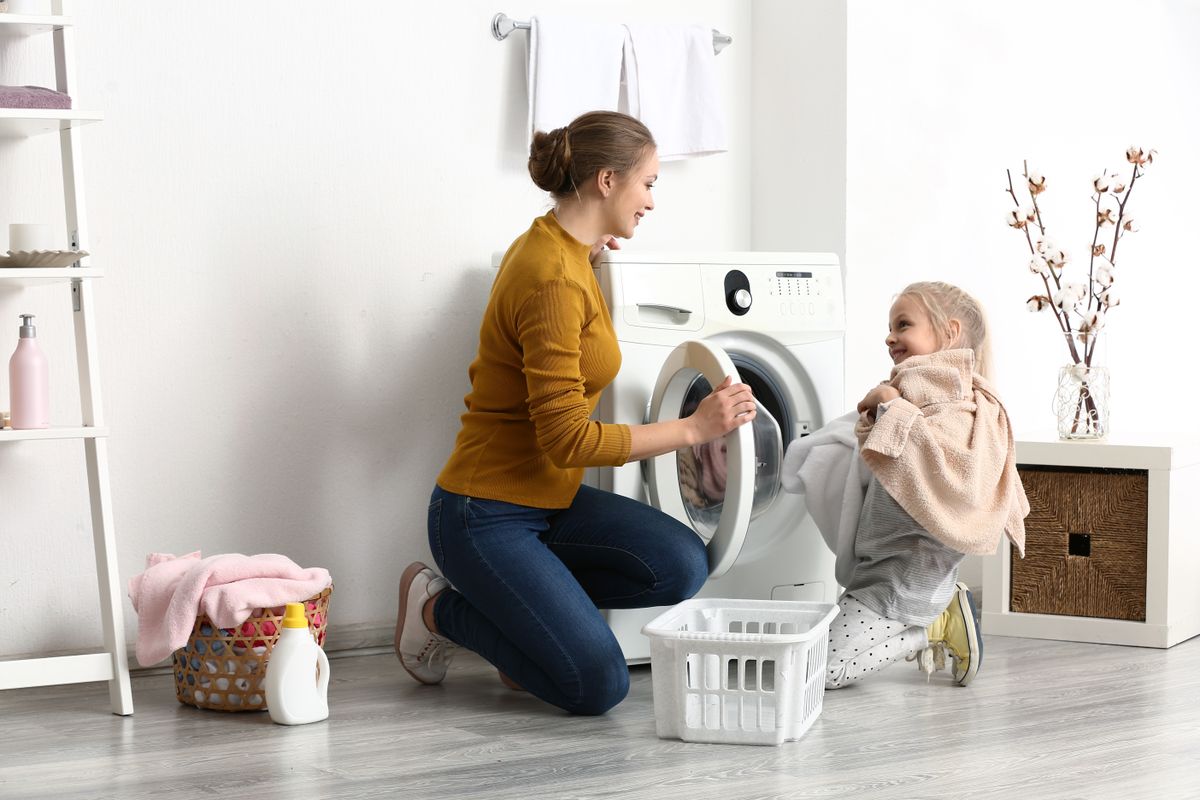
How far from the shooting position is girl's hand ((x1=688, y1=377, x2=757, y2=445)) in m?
2.08

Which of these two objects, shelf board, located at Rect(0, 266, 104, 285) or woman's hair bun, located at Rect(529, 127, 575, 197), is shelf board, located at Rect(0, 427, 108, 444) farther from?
woman's hair bun, located at Rect(529, 127, 575, 197)

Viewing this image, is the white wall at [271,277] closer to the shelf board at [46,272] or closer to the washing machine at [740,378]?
the shelf board at [46,272]

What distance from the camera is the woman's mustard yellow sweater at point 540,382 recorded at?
2.05 metres

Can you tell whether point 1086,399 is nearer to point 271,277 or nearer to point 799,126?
point 799,126

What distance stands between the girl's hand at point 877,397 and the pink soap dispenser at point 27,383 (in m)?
1.34

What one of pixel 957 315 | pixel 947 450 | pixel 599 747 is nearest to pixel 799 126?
pixel 957 315

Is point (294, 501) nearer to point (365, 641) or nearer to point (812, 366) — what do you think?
point (365, 641)

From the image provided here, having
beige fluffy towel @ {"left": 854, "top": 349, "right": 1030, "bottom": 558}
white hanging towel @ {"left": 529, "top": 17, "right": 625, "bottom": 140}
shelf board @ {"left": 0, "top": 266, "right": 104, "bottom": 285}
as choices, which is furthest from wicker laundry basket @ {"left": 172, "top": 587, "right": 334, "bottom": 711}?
white hanging towel @ {"left": 529, "top": 17, "right": 625, "bottom": 140}

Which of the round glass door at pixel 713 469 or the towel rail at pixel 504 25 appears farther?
the towel rail at pixel 504 25

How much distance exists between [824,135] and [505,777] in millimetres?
1695

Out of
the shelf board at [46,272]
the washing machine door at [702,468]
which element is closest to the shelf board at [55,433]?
the shelf board at [46,272]

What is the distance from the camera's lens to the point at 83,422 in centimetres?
229

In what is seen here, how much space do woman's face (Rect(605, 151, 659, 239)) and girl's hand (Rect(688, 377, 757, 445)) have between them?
31 centimetres

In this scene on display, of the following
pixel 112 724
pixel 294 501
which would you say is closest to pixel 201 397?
pixel 294 501
